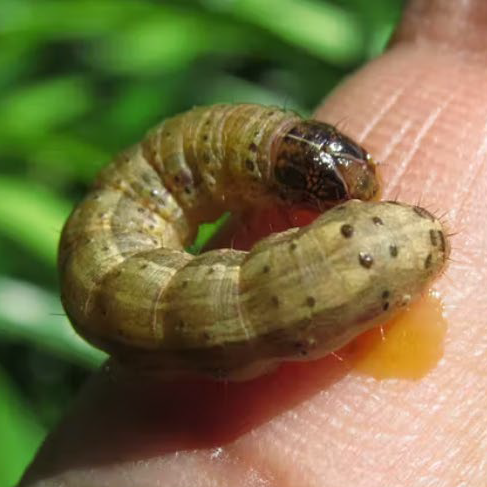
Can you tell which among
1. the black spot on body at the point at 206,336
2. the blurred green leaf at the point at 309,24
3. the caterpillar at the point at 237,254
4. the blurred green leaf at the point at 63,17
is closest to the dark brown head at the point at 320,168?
the caterpillar at the point at 237,254

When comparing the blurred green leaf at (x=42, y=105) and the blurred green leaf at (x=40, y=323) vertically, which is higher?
the blurred green leaf at (x=42, y=105)

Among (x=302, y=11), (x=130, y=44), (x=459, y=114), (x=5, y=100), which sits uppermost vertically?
(x=459, y=114)

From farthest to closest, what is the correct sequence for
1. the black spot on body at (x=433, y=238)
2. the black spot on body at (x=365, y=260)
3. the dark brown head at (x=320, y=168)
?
the dark brown head at (x=320, y=168)
the black spot on body at (x=433, y=238)
the black spot on body at (x=365, y=260)

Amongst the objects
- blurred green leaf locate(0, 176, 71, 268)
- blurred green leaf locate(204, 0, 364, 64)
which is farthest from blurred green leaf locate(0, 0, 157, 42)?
blurred green leaf locate(0, 176, 71, 268)

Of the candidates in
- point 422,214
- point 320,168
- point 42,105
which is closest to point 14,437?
point 42,105

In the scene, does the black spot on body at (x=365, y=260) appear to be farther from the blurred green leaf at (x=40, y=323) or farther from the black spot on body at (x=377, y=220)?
the blurred green leaf at (x=40, y=323)

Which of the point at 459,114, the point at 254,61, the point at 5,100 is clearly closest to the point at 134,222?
the point at 459,114

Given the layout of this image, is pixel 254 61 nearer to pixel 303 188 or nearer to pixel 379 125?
pixel 379 125
